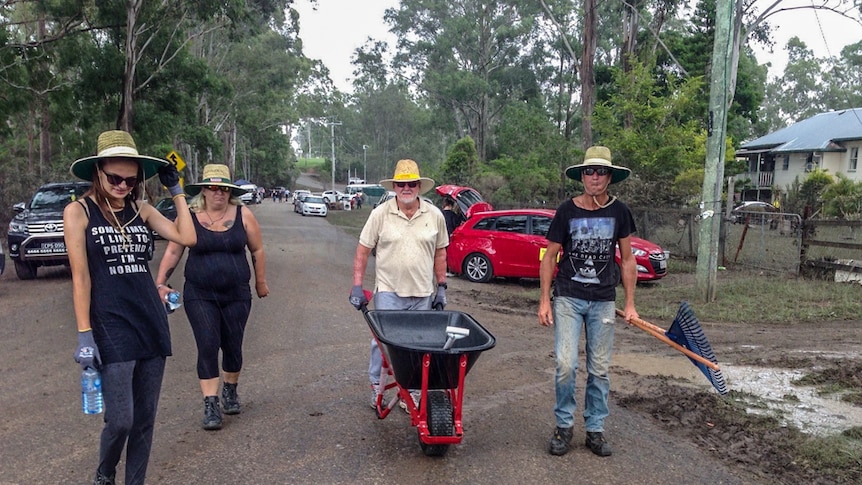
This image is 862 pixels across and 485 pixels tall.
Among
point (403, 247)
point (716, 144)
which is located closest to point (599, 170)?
point (403, 247)

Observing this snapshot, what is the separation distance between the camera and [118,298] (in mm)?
3361

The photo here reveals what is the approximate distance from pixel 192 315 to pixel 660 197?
1542 cm

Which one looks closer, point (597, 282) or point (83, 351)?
point (83, 351)

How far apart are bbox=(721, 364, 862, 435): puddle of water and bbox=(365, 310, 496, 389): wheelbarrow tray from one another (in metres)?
2.58

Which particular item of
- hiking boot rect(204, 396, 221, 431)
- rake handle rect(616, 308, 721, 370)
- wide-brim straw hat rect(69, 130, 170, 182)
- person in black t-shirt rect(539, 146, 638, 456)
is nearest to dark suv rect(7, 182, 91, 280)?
hiking boot rect(204, 396, 221, 431)

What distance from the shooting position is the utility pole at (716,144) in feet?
32.6

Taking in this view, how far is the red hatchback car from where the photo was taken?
40.8 ft

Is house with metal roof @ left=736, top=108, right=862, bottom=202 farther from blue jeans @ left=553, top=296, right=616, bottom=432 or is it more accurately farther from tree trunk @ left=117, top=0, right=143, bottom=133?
blue jeans @ left=553, top=296, right=616, bottom=432

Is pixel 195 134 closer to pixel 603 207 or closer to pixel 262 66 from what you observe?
pixel 262 66

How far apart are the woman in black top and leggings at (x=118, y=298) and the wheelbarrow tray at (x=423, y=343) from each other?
1362mm

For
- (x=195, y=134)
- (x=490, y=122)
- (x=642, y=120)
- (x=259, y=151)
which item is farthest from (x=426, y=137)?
(x=642, y=120)

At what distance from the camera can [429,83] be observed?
45562 mm

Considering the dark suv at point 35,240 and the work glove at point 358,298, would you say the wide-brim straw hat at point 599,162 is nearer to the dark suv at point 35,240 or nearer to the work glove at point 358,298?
the work glove at point 358,298

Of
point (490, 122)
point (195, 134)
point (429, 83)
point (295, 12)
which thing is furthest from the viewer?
point (490, 122)
